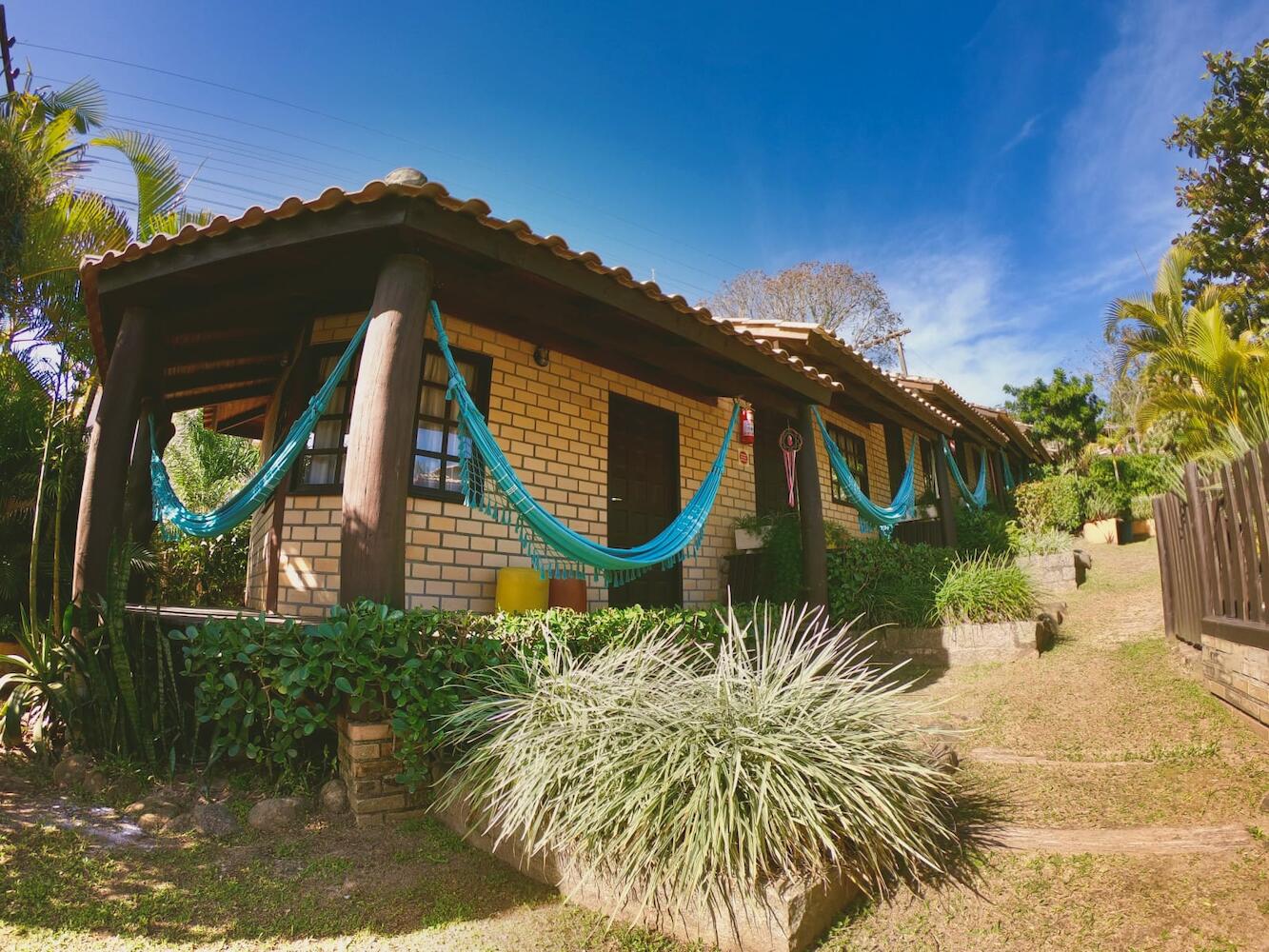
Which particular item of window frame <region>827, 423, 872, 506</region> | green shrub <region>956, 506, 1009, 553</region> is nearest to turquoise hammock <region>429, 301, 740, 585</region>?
window frame <region>827, 423, 872, 506</region>

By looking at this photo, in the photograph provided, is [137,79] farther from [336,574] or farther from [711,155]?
[336,574]

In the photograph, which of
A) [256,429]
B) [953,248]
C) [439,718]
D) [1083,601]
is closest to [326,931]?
[439,718]

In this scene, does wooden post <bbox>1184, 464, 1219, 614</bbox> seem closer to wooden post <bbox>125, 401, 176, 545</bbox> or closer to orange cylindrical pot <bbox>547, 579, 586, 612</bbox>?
orange cylindrical pot <bbox>547, 579, 586, 612</bbox>

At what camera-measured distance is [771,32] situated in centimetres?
884

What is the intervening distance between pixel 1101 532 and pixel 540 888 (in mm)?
13869

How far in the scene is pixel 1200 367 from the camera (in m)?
9.77

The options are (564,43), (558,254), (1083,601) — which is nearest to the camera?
(558,254)

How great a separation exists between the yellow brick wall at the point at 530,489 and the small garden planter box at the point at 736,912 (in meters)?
2.66

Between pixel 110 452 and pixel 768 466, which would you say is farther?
pixel 768 466

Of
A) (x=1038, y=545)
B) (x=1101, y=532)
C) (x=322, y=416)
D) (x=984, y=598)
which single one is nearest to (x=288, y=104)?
(x=322, y=416)

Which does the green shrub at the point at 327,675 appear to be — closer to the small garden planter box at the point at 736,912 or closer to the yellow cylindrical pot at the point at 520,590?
the small garden planter box at the point at 736,912

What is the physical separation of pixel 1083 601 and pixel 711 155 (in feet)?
31.1

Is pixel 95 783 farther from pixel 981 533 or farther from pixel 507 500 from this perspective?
pixel 981 533

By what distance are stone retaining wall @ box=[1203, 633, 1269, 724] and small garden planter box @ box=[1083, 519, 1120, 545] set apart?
1033 centimetres
